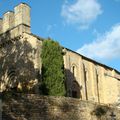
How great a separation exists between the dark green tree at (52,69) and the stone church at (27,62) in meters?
1.07

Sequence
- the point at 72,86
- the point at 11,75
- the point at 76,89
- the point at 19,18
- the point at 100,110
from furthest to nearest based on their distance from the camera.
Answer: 1. the point at 76,89
2. the point at 72,86
3. the point at 11,75
4. the point at 19,18
5. the point at 100,110

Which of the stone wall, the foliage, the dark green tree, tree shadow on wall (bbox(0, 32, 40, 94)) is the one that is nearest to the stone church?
tree shadow on wall (bbox(0, 32, 40, 94))

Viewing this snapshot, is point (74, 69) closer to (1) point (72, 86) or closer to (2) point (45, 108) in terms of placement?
(1) point (72, 86)

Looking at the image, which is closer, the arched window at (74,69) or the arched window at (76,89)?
the arched window at (76,89)

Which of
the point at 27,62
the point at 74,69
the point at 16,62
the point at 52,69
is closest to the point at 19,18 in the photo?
the point at 16,62

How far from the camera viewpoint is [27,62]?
3384cm

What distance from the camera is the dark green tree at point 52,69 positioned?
30.4 meters

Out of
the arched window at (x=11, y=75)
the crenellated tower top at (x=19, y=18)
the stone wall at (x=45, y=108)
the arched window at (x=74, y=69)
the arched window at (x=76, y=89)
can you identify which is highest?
the crenellated tower top at (x=19, y=18)

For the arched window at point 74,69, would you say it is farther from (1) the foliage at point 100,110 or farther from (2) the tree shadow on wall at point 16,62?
(1) the foliage at point 100,110

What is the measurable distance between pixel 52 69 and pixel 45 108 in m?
13.6

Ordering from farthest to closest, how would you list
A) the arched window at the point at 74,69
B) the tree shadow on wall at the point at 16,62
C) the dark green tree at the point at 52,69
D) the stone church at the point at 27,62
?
the arched window at the point at 74,69 < the stone church at the point at 27,62 < the tree shadow on wall at the point at 16,62 < the dark green tree at the point at 52,69

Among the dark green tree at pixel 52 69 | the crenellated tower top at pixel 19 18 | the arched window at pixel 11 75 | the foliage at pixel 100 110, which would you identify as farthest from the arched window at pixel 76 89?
the foliage at pixel 100 110

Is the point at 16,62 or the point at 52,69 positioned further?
the point at 16,62

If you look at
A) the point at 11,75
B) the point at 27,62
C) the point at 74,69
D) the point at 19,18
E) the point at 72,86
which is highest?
the point at 19,18
